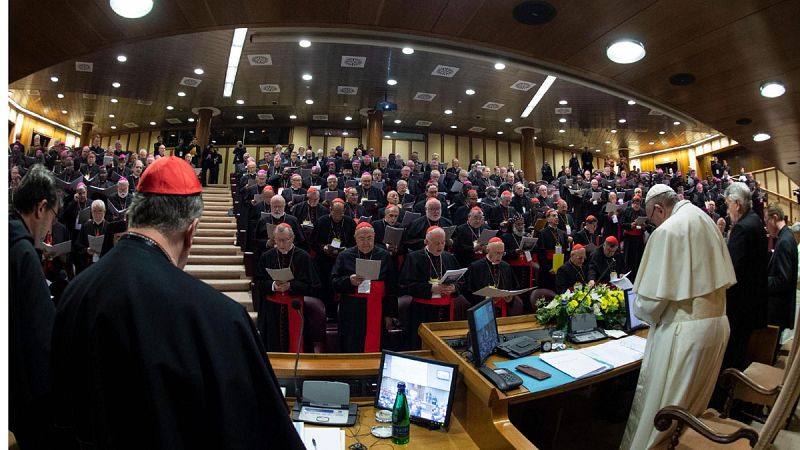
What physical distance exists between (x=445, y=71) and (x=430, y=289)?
8921 mm

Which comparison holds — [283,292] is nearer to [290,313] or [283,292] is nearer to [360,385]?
[290,313]

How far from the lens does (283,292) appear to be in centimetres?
482

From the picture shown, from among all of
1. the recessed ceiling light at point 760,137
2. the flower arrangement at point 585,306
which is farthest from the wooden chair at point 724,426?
the recessed ceiling light at point 760,137

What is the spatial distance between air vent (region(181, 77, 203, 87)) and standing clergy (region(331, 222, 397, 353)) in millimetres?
10947

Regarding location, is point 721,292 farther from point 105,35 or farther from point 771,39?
point 105,35

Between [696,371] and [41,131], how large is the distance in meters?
25.9

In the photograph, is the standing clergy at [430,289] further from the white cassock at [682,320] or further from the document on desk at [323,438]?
the document on desk at [323,438]

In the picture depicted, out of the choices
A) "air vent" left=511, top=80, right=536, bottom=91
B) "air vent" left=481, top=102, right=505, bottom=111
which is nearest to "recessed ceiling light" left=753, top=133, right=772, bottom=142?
"air vent" left=511, top=80, right=536, bottom=91

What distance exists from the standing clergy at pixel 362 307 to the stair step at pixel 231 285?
2308mm

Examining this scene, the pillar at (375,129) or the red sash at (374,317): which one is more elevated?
the pillar at (375,129)

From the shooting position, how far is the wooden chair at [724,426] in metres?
1.83

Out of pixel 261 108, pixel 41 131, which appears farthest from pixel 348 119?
pixel 41 131

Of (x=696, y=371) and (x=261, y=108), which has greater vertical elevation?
(x=261, y=108)

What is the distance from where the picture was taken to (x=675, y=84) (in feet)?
10.3
